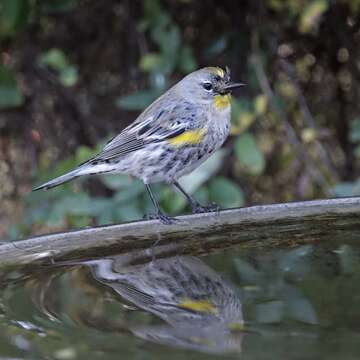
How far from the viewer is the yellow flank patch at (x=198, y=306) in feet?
6.04

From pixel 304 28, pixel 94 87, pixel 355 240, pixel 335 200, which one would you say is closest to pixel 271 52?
pixel 304 28

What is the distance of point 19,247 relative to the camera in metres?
2.45

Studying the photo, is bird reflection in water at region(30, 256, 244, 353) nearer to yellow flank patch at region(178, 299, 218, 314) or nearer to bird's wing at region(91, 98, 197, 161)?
yellow flank patch at region(178, 299, 218, 314)

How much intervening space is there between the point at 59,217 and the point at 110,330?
115 inches

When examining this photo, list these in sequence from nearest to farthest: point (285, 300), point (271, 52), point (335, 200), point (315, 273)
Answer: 1. point (285, 300)
2. point (315, 273)
3. point (335, 200)
4. point (271, 52)

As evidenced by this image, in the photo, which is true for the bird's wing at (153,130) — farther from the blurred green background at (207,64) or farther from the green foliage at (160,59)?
the blurred green background at (207,64)

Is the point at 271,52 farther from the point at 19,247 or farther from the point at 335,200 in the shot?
the point at 19,247

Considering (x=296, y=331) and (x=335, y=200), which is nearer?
(x=296, y=331)

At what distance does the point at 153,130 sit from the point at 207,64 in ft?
4.41

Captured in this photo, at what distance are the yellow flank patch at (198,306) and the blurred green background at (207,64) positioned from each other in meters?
3.28

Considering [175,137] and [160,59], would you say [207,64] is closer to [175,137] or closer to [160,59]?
[160,59]

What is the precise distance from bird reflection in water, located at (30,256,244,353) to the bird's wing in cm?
191

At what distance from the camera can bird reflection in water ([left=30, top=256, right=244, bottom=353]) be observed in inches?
63.0

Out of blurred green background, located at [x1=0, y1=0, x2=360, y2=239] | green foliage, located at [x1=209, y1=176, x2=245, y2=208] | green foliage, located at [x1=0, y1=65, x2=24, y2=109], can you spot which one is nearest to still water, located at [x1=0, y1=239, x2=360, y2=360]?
green foliage, located at [x1=209, y1=176, x2=245, y2=208]
